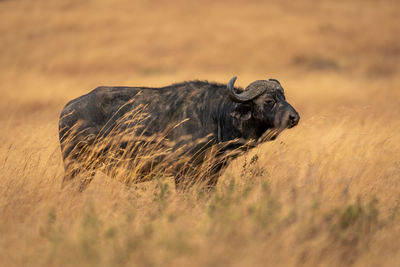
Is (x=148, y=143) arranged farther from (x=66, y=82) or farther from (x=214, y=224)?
(x=66, y=82)

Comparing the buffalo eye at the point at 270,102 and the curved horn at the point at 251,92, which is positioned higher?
the curved horn at the point at 251,92

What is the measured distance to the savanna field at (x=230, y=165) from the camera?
4012 millimetres

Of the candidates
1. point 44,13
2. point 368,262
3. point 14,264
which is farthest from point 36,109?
point 44,13

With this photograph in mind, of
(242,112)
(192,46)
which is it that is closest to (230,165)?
(242,112)

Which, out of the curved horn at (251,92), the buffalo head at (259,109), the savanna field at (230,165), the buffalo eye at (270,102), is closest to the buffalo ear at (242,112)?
the buffalo head at (259,109)

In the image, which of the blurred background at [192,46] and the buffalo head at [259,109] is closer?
the buffalo head at [259,109]

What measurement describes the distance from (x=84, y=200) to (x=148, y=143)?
→ 142 centimetres

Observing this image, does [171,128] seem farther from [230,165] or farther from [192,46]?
[192,46]

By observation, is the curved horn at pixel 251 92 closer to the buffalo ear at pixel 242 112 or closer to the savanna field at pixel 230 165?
the buffalo ear at pixel 242 112

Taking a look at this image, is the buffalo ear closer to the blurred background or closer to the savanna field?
the savanna field

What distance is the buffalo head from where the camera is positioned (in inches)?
236

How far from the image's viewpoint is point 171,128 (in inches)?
247

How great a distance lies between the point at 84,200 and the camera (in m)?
5.15

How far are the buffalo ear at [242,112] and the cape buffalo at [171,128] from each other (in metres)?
0.01
